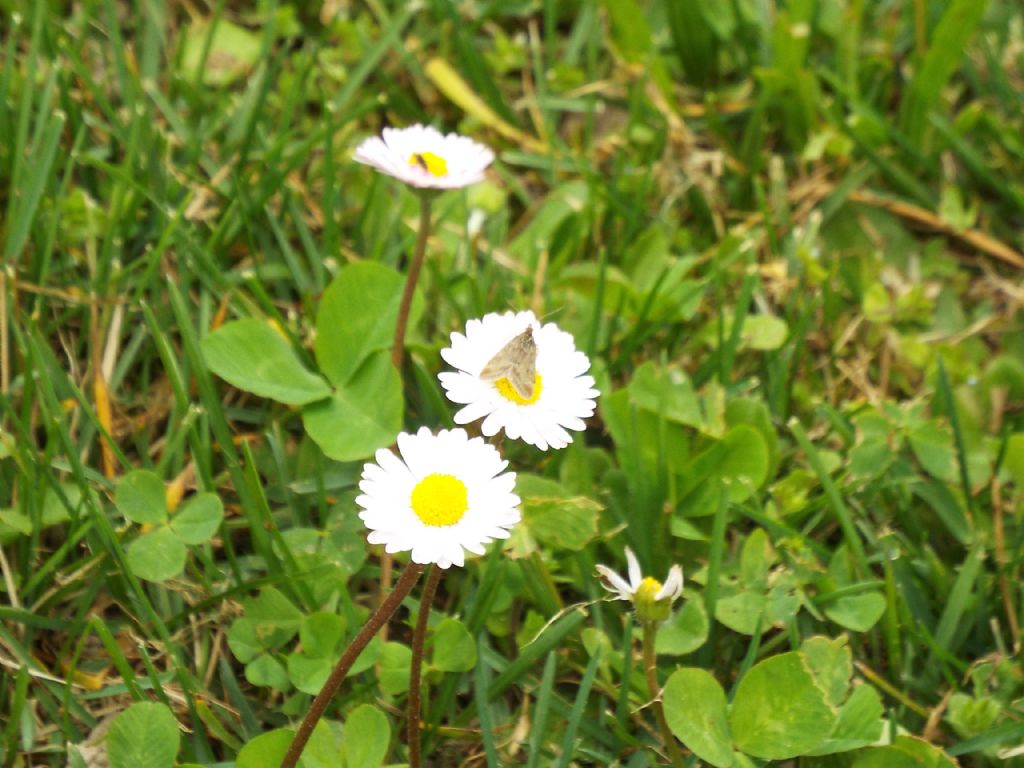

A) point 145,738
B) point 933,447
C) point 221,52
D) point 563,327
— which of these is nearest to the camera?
point 145,738

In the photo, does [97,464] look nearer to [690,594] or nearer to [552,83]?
[690,594]

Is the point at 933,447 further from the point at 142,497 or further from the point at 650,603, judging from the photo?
the point at 142,497

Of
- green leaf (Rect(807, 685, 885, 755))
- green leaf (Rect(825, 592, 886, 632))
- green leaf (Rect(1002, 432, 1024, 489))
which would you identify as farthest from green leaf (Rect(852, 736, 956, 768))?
green leaf (Rect(1002, 432, 1024, 489))

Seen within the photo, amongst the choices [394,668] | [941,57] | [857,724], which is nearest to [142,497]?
[394,668]

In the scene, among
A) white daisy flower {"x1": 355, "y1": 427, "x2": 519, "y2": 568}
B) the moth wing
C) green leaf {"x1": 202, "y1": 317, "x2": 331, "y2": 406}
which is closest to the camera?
white daisy flower {"x1": 355, "y1": 427, "x2": 519, "y2": 568}

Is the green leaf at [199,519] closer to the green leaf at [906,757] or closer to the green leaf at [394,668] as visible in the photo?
the green leaf at [394,668]

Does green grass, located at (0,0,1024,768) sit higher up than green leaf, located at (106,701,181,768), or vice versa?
green grass, located at (0,0,1024,768)

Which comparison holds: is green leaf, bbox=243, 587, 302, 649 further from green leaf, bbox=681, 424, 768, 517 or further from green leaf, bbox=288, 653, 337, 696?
green leaf, bbox=681, 424, 768, 517

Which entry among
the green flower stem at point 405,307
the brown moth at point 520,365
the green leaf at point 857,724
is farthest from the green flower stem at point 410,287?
the green leaf at point 857,724
